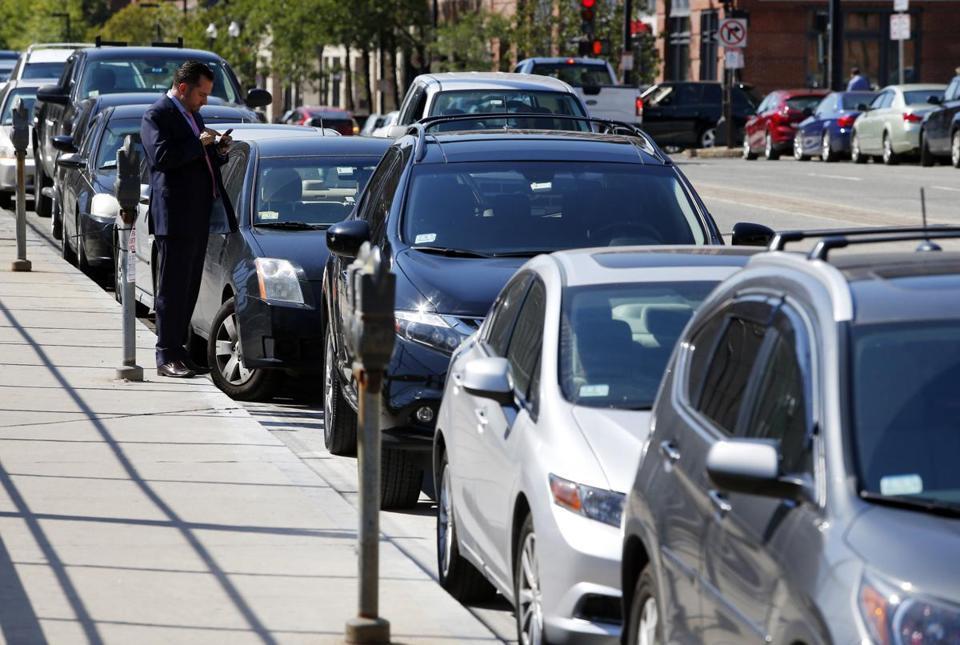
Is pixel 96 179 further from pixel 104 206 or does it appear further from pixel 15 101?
pixel 15 101

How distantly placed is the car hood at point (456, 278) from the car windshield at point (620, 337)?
1.96 m

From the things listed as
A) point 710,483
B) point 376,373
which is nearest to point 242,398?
point 376,373

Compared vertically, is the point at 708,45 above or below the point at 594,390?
above

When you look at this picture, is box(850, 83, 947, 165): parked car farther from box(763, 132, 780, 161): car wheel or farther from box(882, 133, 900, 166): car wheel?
box(763, 132, 780, 161): car wheel

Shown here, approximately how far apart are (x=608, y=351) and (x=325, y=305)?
421 centimetres

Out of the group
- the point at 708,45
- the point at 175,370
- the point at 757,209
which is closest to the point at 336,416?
the point at 175,370

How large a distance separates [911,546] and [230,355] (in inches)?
349

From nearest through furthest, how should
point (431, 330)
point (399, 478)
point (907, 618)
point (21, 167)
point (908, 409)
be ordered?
point (907, 618) → point (908, 409) → point (431, 330) → point (399, 478) → point (21, 167)

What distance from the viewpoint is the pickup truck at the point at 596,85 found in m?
34.1

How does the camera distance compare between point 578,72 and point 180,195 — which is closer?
point 180,195

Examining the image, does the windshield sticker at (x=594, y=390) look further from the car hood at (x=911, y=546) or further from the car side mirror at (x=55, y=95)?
the car side mirror at (x=55, y=95)

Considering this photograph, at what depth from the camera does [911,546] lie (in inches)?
159

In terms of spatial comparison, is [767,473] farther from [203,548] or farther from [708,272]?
[203,548]

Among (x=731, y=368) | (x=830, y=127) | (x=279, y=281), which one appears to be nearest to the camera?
(x=731, y=368)
